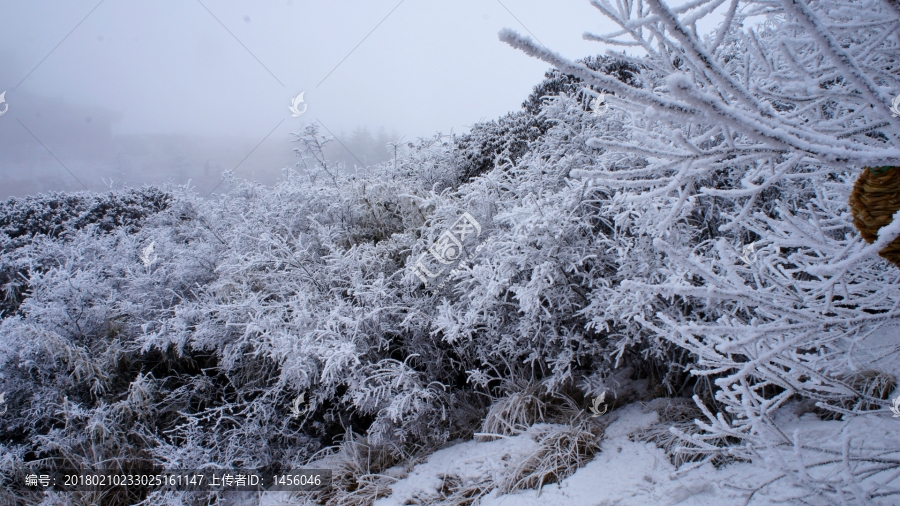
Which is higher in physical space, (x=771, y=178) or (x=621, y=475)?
(x=771, y=178)

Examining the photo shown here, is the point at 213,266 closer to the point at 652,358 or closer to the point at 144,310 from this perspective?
the point at 144,310

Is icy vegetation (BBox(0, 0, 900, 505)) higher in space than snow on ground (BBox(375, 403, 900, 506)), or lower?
higher

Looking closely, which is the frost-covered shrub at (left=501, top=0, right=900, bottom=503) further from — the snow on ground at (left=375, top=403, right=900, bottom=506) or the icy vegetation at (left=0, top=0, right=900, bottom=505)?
the snow on ground at (left=375, top=403, right=900, bottom=506)

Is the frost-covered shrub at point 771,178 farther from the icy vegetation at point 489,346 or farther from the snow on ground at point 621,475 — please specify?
the snow on ground at point 621,475

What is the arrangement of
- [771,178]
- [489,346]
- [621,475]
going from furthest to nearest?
[489,346], [621,475], [771,178]

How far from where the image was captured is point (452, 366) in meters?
3.74

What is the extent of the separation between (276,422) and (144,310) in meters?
2.28

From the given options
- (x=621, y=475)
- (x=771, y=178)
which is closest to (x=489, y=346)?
(x=621, y=475)

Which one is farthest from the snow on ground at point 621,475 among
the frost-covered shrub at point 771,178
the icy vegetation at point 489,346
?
the frost-covered shrub at point 771,178

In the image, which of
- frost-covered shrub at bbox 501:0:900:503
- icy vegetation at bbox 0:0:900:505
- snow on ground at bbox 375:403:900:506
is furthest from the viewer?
snow on ground at bbox 375:403:900:506

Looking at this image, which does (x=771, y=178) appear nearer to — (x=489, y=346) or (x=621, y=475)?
(x=621, y=475)

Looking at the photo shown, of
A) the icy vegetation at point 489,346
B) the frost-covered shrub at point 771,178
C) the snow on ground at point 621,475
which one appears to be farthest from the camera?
the snow on ground at point 621,475

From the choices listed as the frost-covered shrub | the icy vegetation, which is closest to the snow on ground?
the icy vegetation

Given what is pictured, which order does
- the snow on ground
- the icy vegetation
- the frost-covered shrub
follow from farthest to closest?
1. the snow on ground
2. the icy vegetation
3. the frost-covered shrub
